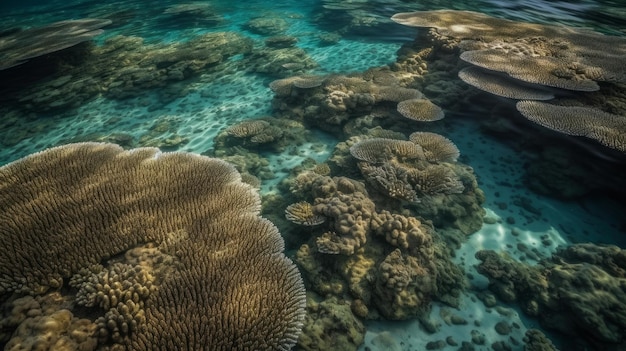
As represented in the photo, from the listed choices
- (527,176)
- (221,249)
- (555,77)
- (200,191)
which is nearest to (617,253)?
(527,176)

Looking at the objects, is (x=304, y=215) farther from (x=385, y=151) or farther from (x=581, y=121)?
(x=581, y=121)

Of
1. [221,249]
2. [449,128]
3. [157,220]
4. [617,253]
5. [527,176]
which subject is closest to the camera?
[221,249]

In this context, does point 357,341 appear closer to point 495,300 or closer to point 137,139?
point 495,300

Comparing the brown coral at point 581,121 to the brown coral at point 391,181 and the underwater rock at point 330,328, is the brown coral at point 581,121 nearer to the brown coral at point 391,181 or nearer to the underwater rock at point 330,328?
the brown coral at point 391,181

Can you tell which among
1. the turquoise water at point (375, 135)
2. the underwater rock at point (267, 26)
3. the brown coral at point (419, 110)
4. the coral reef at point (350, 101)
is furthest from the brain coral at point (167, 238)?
the underwater rock at point (267, 26)

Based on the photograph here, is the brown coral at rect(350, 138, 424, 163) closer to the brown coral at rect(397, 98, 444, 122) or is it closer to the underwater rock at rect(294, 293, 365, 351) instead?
the brown coral at rect(397, 98, 444, 122)

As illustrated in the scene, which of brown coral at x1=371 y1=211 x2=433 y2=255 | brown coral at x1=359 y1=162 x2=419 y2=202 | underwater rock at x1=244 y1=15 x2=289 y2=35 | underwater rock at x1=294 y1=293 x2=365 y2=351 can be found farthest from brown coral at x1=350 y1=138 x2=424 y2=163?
underwater rock at x1=244 y1=15 x2=289 y2=35
